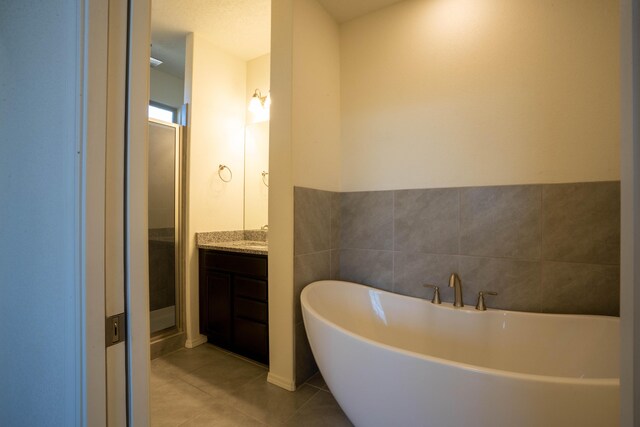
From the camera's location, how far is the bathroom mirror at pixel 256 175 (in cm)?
284

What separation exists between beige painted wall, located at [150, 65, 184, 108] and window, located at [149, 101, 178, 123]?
2.3 inches

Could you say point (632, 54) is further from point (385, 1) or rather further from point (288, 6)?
point (385, 1)

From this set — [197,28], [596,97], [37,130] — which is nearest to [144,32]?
[37,130]

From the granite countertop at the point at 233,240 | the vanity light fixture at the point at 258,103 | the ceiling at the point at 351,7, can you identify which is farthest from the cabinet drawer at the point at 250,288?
the ceiling at the point at 351,7

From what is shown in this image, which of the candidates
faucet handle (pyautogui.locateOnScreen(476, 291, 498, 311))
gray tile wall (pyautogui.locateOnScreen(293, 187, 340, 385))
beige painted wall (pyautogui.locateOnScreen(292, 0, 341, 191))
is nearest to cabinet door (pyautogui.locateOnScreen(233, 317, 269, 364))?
gray tile wall (pyautogui.locateOnScreen(293, 187, 340, 385))

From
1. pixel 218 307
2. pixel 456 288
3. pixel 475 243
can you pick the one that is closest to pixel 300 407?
pixel 218 307

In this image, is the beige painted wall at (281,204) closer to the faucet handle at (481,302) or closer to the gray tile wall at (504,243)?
the gray tile wall at (504,243)

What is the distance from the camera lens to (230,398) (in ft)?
5.80

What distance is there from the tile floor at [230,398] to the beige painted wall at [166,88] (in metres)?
3.14

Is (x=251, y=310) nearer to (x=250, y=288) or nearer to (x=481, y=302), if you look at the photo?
(x=250, y=288)

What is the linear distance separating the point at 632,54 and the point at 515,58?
1733mm

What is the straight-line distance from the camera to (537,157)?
1.67 meters

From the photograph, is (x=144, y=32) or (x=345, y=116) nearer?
(x=144, y=32)

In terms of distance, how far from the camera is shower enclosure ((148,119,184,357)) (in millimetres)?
2387
